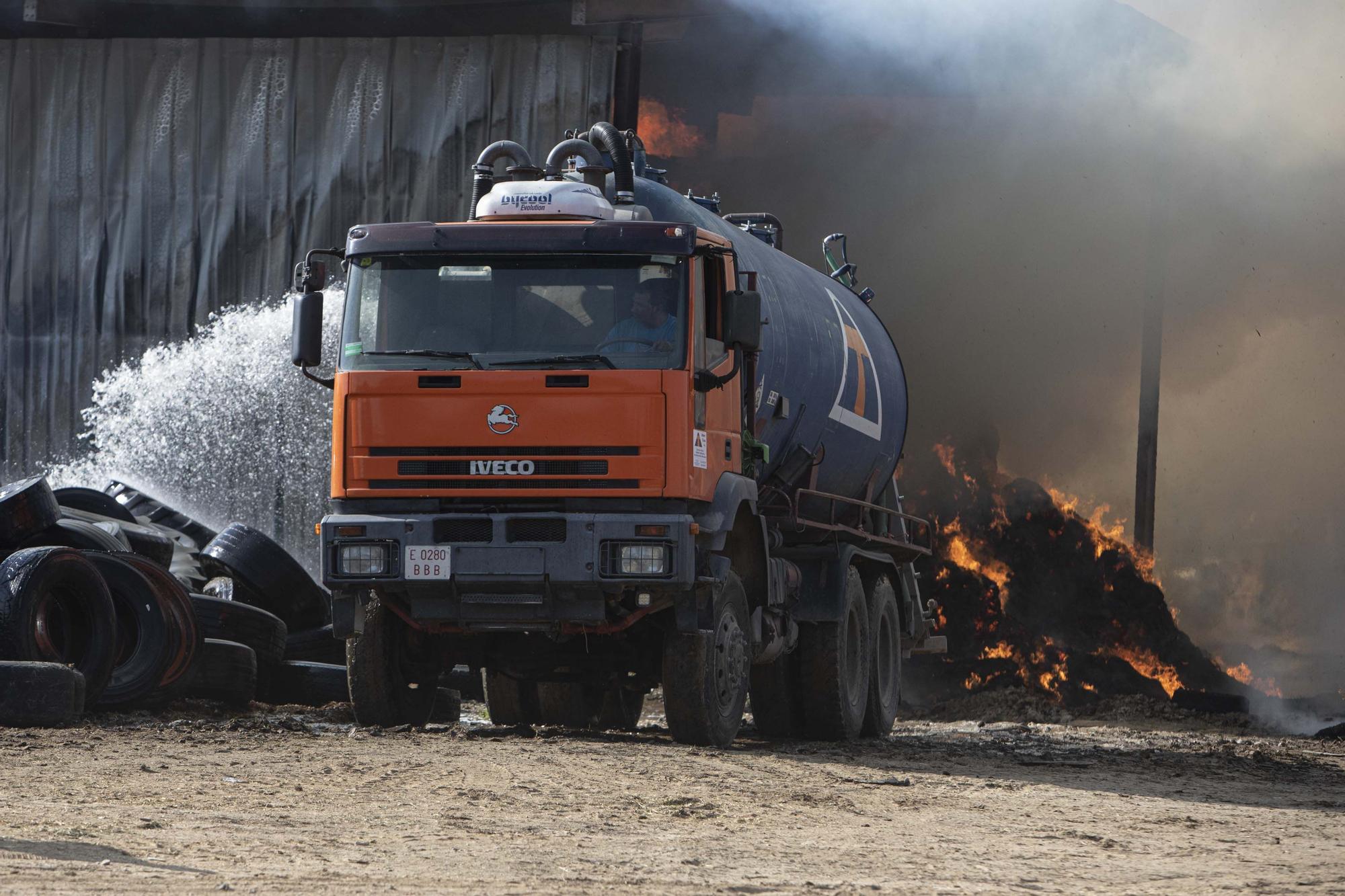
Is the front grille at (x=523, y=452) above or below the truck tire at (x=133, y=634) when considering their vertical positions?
above

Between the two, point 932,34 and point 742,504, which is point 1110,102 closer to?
point 932,34

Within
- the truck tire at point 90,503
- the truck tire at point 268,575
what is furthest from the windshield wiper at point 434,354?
the truck tire at point 90,503

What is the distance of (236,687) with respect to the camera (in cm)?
1376

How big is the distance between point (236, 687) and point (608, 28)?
1267cm

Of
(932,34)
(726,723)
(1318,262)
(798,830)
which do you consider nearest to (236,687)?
(726,723)

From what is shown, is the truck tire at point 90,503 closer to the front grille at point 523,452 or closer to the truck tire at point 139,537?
the truck tire at point 139,537

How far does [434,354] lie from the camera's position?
11.1m

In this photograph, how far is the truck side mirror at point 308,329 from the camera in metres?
11.4

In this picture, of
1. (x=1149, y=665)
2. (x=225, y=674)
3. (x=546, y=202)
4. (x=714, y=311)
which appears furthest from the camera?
(x=1149, y=665)

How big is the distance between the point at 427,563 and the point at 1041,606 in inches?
530

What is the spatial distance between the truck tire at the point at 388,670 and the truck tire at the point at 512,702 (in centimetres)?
147

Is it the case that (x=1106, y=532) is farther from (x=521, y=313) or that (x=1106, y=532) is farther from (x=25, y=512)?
(x=25, y=512)

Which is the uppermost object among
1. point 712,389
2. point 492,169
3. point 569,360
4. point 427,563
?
point 492,169

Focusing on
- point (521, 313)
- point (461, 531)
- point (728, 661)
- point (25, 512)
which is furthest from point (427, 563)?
point (25, 512)
